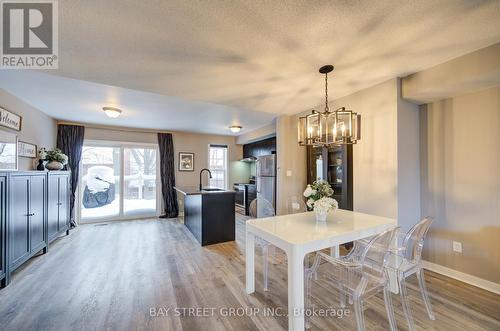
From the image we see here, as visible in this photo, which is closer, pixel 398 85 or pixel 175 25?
pixel 175 25

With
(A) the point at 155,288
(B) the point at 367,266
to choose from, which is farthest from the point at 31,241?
(B) the point at 367,266

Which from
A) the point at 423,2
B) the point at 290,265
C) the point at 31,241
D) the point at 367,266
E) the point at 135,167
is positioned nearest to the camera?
the point at 423,2

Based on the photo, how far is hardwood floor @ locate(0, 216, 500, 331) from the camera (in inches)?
68.9

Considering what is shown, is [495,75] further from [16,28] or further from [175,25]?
[16,28]

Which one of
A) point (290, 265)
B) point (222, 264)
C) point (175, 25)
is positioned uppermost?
point (175, 25)

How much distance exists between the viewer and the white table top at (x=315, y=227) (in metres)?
1.69

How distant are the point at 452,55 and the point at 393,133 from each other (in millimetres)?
929

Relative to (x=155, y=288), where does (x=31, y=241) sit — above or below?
above

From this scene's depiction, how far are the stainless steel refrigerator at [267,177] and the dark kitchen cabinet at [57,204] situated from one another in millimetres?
3950

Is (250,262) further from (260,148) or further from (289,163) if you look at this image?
(260,148)

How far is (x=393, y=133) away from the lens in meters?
2.63

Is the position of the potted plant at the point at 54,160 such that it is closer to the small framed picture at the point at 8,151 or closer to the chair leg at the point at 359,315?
the small framed picture at the point at 8,151

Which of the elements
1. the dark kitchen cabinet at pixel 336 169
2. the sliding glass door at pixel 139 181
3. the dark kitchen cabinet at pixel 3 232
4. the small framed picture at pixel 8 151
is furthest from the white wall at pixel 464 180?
the sliding glass door at pixel 139 181

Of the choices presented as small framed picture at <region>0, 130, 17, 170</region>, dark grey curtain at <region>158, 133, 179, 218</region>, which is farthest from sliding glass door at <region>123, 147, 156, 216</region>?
small framed picture at <region>0, 130, 17, 170</region>
